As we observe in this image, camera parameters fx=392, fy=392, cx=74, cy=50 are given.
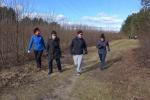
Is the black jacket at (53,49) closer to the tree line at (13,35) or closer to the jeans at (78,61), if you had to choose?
the jeans at (78,61)

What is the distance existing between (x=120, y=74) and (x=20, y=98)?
21.9ft

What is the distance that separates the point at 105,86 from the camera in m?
13.6

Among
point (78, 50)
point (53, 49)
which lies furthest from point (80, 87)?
point (53, 49)

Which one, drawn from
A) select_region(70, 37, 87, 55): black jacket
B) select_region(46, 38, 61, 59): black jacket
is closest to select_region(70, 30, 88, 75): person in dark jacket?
select_region(70, 37, 87, 55): black jacket

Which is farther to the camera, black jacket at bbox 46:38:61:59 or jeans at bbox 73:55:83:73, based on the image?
black jacket at bbox 46:38:61:59

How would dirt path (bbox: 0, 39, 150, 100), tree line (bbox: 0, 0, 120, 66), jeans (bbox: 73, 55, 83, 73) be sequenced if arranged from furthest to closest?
tree line (bbox: 0, 0, 120, 66) < jeans (bbox: 73, 55, 83, 73) < dirt path (bbox: 0, 39, 150, 100)

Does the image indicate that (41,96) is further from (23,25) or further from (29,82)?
(23,25)

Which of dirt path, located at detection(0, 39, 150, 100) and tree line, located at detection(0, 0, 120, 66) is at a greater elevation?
tree line, located at detection(0, 0, 120, 66)

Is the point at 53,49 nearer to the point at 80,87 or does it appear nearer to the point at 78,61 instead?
the point at 78,61

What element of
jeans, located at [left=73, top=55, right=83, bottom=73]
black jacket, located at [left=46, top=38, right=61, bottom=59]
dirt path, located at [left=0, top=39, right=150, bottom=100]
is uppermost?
black jacket, located at [left=46, top=38, right=61, bottom=59]

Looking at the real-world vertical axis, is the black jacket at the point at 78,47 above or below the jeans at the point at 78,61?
above

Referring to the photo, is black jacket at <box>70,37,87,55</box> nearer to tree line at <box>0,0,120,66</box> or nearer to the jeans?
the jeans

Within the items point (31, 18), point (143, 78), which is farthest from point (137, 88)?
point (31, 18)

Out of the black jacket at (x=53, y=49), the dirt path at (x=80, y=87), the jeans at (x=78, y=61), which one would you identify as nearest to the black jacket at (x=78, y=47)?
the jeans at (x=78, y=61)
